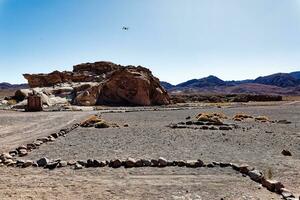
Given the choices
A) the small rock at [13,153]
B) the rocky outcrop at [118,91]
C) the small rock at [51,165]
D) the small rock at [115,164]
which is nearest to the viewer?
the small rock at [51,165]

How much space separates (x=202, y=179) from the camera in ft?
37.2

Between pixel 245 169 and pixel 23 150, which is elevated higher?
pixel 23 150

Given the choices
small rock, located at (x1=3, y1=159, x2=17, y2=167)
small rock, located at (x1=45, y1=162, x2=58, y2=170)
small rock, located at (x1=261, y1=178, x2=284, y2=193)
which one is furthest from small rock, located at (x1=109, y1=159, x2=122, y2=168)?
small rock, located at (x1=261, y1=178, x2=284, y2=193)

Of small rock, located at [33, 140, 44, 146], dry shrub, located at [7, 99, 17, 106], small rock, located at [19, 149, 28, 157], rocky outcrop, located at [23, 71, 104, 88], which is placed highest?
rocky outcrop, located at [23, 71, 104, 88]

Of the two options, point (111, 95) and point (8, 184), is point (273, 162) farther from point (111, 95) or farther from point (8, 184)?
point (111, 95)

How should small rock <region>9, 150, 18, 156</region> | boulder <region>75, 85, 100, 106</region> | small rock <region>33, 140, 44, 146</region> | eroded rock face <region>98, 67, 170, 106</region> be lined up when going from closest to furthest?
1. small rock <region>9, 150, 18, 156</region>
2. small rock <region>33, 140, 44, 146</region>
3. boulder <region>75, 85, 100, 106</region>
4. eroded rock face <region>98, 67, 170, 106</region>

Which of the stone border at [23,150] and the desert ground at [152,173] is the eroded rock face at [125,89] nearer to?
the desert ground at [152,173]

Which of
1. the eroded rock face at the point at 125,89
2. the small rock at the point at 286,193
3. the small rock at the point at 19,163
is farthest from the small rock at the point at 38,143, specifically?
the eroded rock face at the point at 125,89

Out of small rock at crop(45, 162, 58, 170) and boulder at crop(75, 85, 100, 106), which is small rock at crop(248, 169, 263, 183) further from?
boulder at crop(75, 85, 100, 106)

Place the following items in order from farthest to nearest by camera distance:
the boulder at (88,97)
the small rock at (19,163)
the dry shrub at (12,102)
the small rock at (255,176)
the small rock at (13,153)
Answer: the boulder at (88,97) < the dry shrub at (12,102) < the small rock at (13,153) < the small rock at (19,163) < the small rock at (255,176)

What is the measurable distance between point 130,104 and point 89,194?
181ft

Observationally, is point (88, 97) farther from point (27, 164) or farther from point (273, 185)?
point (273, 185)

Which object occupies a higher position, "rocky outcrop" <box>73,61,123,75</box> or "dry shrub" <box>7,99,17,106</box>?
"rocky outcrop" <box>73,61,123,75</box>

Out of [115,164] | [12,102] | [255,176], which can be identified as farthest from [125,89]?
[255,176]
